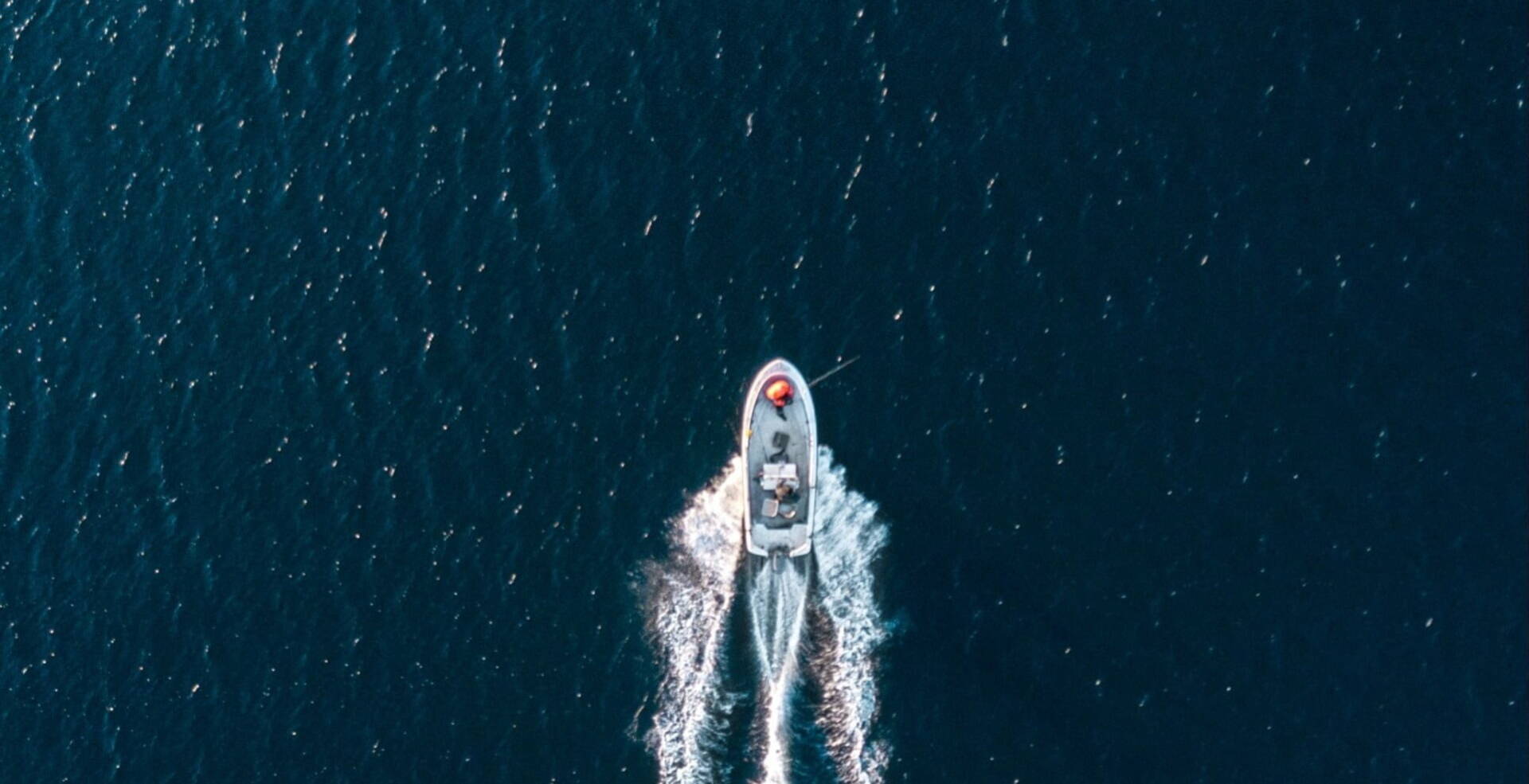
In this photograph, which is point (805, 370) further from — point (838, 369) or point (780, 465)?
point (780, 465)

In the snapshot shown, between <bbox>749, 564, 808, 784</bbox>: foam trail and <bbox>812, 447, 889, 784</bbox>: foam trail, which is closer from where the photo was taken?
<bbox>812, 447, 889, 784</bbox>: foam trail

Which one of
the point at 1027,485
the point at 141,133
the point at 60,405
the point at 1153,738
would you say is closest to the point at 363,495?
the point at 60,405

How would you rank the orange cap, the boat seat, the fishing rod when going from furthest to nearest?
the fishing rod → the orange cap → the boat seat

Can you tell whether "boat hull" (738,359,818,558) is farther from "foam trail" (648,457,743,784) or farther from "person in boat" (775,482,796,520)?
"foam trail" (648,457,743,784)

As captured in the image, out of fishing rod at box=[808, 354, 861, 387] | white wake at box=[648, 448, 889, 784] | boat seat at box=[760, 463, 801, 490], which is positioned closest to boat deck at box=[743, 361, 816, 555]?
boat seat at box=[760, 463, 801, 490]

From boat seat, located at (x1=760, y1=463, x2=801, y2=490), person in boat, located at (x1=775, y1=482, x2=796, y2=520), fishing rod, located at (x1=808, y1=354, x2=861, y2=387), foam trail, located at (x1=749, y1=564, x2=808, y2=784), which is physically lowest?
foam trail, located at (x1=749, y1=564, x2=808, y2=784)

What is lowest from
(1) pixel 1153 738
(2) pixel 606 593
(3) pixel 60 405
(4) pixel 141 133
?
(1) pixel 1153 738

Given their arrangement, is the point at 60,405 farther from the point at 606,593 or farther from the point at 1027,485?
the point at 1027,485
